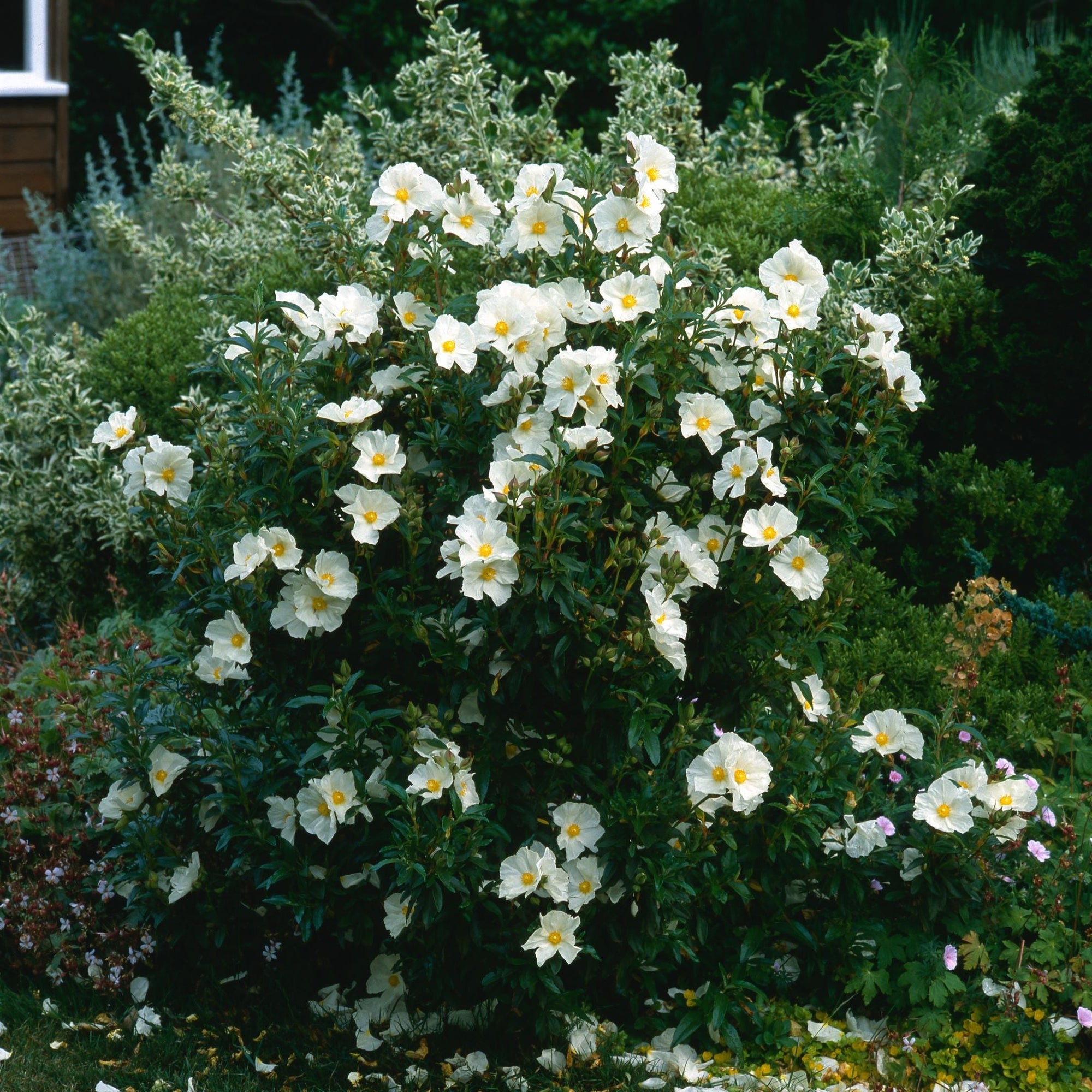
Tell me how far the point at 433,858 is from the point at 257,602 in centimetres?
65

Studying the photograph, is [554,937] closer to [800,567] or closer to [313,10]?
[800,567]

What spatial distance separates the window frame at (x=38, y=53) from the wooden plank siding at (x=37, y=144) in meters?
0.03

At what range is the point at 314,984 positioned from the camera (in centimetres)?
311

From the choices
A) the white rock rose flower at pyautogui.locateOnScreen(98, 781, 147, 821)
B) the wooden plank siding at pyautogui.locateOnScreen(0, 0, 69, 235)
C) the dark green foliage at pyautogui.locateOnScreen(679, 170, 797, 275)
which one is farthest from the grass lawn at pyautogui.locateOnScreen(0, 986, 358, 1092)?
the wooden plank siding at pyautogui.locateOnScreen(0, 0, 69, 235)

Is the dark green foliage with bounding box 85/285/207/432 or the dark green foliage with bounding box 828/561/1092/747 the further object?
the dark green foliage with bounding box 85/285/207/432

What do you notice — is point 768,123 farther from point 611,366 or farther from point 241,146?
point 611,366

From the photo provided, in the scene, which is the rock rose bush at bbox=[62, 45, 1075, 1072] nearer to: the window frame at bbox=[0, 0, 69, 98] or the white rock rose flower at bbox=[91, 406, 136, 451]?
the white rock rose flower at bbox=[91, 406, 136, 451]

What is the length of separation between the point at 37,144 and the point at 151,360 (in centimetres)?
390

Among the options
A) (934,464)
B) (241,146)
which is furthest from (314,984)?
(241,146)

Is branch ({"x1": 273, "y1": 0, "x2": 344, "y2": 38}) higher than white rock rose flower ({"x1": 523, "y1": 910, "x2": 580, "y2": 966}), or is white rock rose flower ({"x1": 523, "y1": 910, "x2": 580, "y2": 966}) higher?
branch ({"x1": 273, "y1": 0, "x2": 344, "y2": 38})

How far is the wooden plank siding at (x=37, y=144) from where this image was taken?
26.0 feet

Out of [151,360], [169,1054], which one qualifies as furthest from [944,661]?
[151,360]

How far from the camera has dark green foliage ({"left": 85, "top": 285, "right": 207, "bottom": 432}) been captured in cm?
489

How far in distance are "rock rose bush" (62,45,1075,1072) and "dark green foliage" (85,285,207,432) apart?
205 cm
